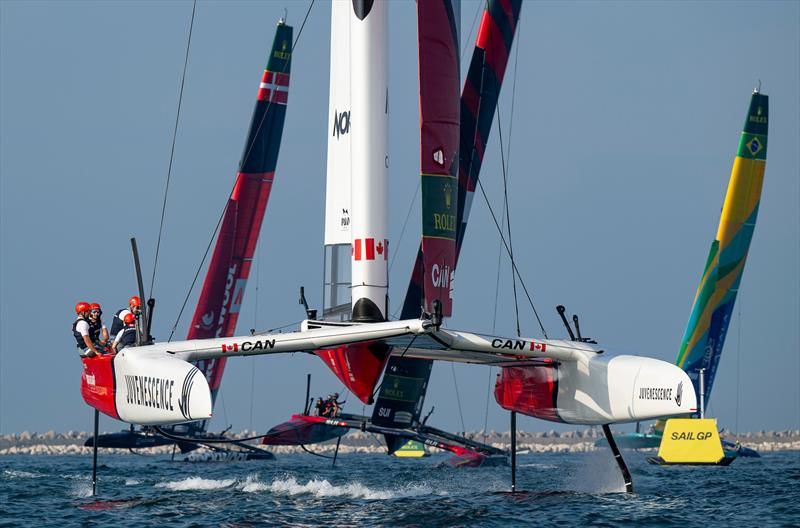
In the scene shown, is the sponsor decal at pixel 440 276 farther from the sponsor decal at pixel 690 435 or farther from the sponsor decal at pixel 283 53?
the sponsor decal at pixel 283 53

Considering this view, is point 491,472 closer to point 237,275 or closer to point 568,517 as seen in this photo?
point 237,275

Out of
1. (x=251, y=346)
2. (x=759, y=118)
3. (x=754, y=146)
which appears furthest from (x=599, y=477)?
(x=759, y=118)

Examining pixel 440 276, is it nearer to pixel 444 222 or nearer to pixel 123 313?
pixel 444 222

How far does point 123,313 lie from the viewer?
14.2 meters

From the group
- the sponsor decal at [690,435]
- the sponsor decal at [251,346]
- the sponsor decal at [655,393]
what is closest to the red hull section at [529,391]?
the sponsor decal at [655,393]

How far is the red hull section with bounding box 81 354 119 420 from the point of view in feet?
41.8

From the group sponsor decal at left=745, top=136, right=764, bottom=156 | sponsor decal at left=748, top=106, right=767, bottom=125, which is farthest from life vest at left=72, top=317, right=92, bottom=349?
sponsor decal at left=748, top=106, right=767, bottom=125

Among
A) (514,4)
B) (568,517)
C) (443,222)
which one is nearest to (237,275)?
(514,4)

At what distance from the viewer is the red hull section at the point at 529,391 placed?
13766 millimetres

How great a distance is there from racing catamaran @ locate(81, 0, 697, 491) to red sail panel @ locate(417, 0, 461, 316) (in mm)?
27

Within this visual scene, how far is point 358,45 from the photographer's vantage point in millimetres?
12172

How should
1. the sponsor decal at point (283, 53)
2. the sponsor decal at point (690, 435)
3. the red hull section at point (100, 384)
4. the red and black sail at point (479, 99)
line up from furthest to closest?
1. the sponsor decal at point (283, 53)
2. the sponsor decal at point (690, 435)
3. the red and black sail at point (479, 99)
4. the red hull section at point (100, 384)

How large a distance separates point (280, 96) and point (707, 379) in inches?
527

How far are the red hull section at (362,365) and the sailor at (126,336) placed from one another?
8.82 ft
